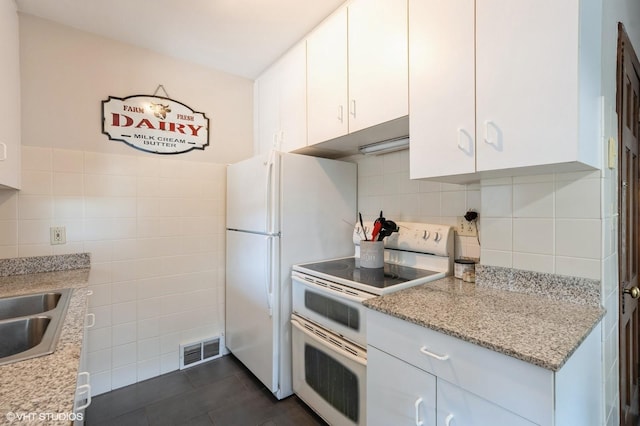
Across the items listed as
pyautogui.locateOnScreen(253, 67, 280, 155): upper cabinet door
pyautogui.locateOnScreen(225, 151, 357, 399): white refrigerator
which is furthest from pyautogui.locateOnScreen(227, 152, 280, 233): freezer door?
pyautogui.locateOnScreen(253, 67, 280, 155): upper cabinet door

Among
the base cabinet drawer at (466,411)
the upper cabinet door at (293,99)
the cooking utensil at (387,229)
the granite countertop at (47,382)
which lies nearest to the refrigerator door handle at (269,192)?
the upper cabinet door at (293,99)

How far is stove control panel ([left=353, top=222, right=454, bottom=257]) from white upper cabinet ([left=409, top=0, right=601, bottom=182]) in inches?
19.8

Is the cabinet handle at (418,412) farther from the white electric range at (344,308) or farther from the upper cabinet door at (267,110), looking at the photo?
the upper cabinet door at (267,110)

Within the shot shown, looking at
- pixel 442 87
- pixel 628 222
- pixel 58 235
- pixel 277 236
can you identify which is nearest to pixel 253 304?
pixel 277 236

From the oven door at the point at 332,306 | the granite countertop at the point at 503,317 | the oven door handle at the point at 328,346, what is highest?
the granite countertop at the point at 503,317

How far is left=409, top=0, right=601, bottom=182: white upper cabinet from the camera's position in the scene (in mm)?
956

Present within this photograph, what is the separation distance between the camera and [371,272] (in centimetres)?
171

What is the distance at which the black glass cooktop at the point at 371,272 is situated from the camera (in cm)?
150

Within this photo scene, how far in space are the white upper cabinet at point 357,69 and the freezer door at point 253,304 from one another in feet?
2.76

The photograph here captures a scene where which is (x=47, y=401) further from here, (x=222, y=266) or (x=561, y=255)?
(x=222, y=266)

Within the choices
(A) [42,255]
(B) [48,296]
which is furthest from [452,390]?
(A) [42,255]

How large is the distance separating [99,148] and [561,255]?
2733 millimetres

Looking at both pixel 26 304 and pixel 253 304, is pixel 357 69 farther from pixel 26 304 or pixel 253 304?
pixel 26 304

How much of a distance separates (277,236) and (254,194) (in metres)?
0.39
